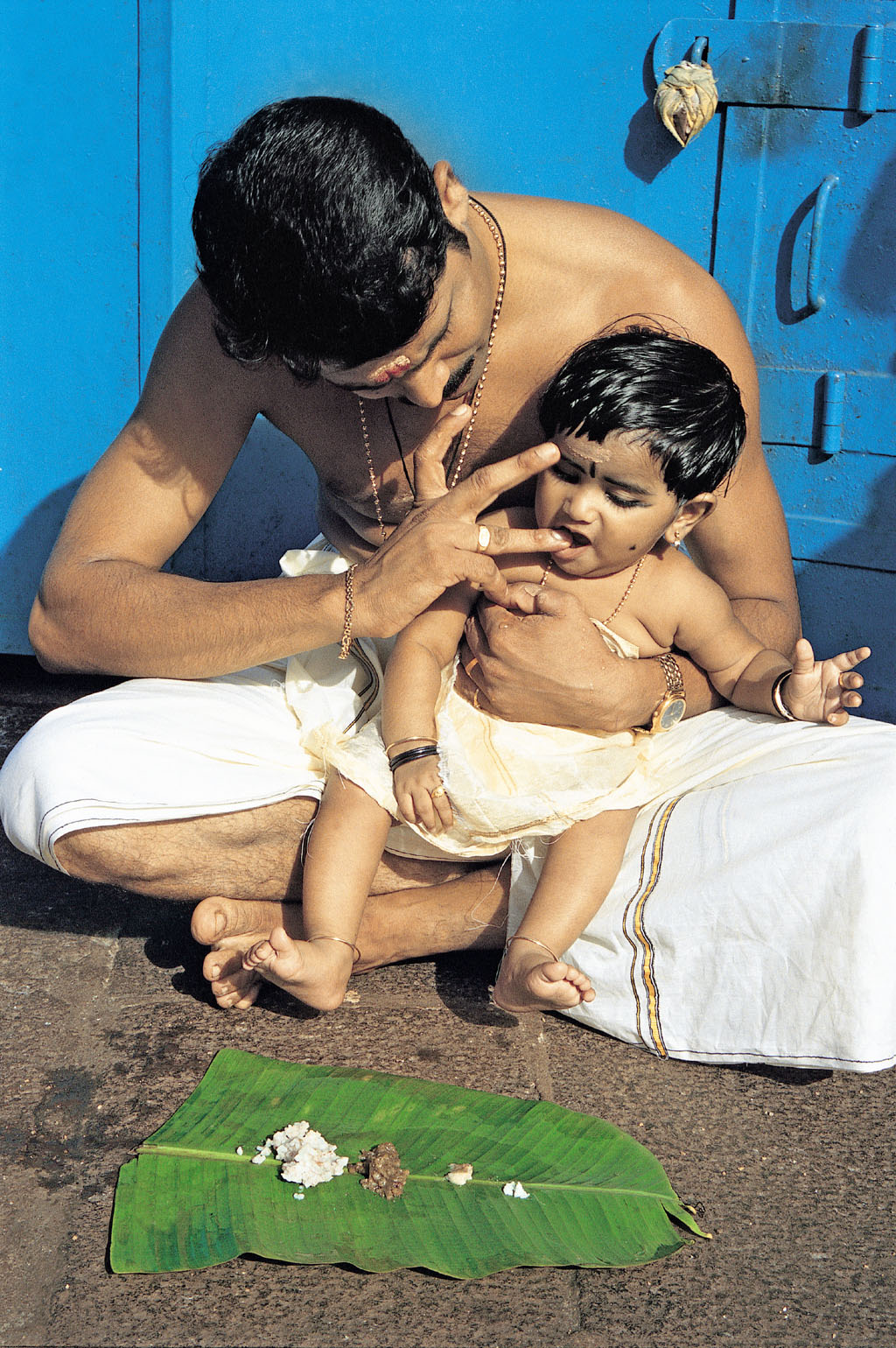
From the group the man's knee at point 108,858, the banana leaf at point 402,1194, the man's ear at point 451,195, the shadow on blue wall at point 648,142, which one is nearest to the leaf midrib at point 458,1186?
the banana leaf at point 402,1194

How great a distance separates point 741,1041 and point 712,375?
1.17 meters

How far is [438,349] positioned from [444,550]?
34cm

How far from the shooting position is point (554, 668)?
2246 millimetres

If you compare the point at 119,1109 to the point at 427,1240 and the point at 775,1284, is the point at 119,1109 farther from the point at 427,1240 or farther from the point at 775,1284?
the point at 775,1284

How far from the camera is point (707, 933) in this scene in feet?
6.90

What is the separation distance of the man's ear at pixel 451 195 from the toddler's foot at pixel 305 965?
1230mm

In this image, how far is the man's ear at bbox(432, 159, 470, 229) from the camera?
2.04 metres

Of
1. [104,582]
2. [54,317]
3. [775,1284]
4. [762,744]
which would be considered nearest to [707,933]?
[762,744]

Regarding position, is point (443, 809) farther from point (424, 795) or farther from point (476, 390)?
point (476, 390)


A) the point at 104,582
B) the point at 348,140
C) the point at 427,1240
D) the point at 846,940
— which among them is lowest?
the point at 427,1240

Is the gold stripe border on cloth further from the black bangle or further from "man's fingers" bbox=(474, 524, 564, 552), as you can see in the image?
"man's fingers" bbox=(474, 524, 564, 552)

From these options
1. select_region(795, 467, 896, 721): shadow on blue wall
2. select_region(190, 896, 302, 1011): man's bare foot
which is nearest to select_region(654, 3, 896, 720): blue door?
select_region(795, 467, 896, 721): shadow on blue wall

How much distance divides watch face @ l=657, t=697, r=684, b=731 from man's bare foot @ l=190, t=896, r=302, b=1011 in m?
0.84

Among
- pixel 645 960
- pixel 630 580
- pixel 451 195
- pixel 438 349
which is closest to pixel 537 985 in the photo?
pixel 645 960
